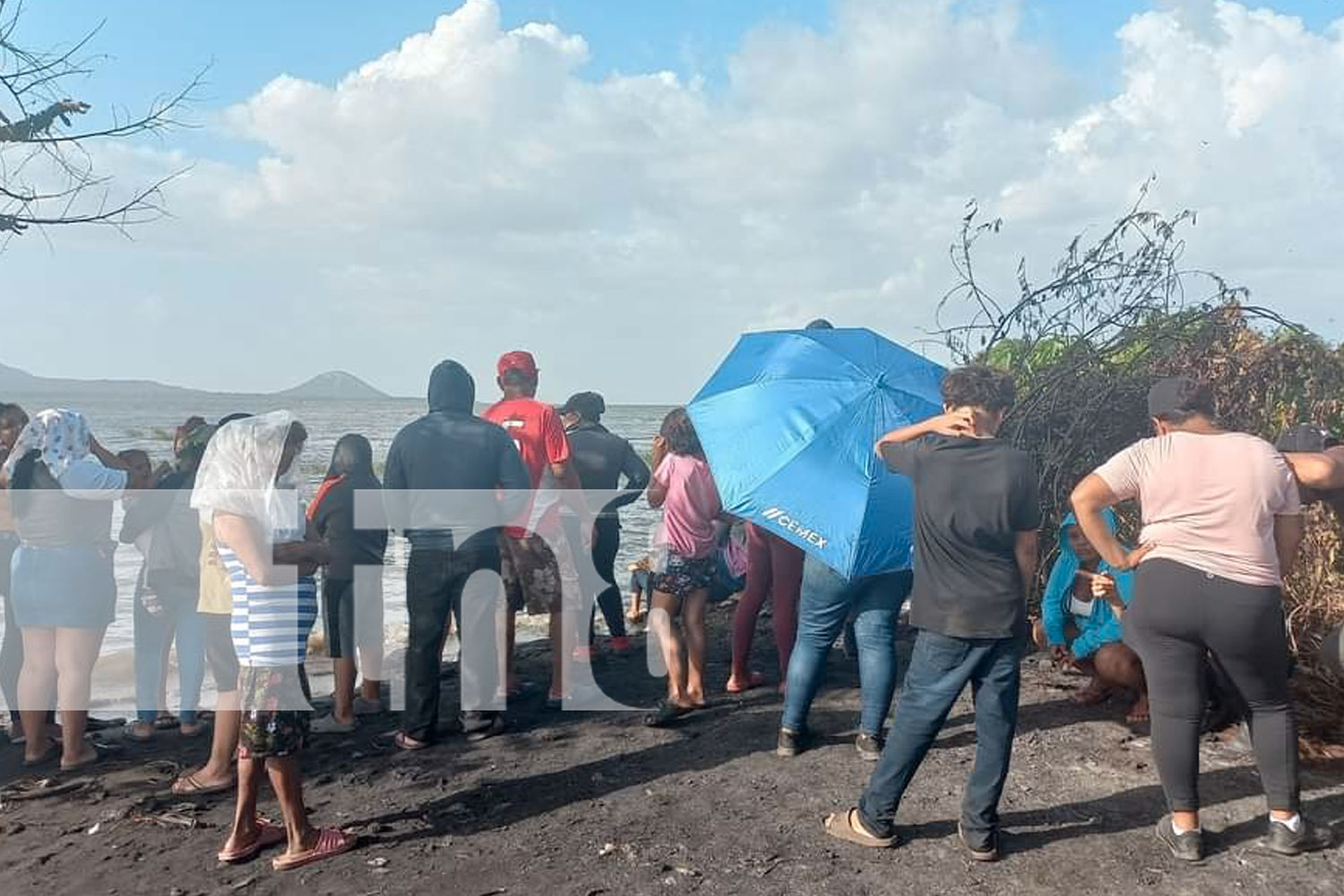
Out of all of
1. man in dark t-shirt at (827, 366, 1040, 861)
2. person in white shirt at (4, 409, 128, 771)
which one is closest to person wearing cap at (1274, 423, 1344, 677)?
man in dark t-shirt at (827, 366, 1040, 861)

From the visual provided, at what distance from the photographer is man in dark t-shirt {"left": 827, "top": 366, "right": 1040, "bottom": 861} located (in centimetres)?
357

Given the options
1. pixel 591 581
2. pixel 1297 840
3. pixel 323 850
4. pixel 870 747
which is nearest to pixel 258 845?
pixel 323 850

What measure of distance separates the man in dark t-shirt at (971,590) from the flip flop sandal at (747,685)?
239 centimetres

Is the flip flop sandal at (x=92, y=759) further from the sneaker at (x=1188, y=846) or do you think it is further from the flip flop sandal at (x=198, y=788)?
the sneaker at (x=1188, y=846)

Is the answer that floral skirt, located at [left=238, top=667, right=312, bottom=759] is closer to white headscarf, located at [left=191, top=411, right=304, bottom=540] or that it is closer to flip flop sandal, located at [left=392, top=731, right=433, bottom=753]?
white headscarf, located at [left=191, top=411, right=304, bottom=540]

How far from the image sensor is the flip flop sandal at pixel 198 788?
4.66 meters

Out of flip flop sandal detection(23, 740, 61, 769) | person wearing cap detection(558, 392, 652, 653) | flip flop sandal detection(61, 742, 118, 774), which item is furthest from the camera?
person wearing cap detection(558, 392, 652, 653)

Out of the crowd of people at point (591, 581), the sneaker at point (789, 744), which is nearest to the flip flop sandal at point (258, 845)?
the crowd of people at point (591, 581)

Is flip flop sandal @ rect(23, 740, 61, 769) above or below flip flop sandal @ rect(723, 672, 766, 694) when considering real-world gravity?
below

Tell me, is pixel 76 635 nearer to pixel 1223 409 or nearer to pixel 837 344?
pixel 837 344

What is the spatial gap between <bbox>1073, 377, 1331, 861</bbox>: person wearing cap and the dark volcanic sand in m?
0.33

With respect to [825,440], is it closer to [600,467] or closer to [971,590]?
[971,590]

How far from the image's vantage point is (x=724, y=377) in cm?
487

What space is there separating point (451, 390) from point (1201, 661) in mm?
3867
